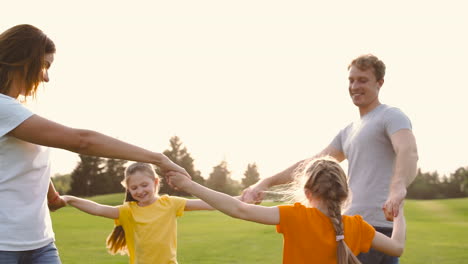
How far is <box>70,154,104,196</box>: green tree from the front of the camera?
38.2 metres

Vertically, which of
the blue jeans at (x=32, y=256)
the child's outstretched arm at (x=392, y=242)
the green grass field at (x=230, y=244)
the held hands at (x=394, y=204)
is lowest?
the green grass field at (x=230, y=244)

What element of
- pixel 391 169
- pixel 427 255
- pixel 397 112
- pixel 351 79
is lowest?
pixel 427 255

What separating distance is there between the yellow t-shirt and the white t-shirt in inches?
75.6

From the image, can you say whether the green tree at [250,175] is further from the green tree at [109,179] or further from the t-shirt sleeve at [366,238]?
the t-shirt sleeve at [366,238]

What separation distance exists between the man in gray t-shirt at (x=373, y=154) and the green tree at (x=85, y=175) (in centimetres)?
3509

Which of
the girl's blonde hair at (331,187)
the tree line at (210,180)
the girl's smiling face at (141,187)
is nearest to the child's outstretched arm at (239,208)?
the girl's blonde hair at (331,187)

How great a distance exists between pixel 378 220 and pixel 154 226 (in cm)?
193

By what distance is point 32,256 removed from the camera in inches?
122

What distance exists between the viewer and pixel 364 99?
4.21 m

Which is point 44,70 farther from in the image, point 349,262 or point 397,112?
point 397,112

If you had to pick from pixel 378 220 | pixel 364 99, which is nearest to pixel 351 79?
pixel 364 99

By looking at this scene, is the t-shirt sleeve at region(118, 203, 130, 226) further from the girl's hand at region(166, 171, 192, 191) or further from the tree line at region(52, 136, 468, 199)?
the tree line at region(52, 136, 468, 199)

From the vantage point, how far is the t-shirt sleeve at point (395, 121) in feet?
12.8

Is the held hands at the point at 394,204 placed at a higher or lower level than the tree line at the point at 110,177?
lower
